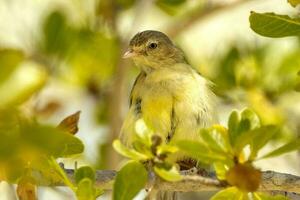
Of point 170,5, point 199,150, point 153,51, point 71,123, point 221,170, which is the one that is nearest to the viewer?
point 199,150

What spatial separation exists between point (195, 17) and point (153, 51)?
531 millimetres

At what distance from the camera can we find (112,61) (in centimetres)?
604

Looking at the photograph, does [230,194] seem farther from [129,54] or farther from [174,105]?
[129,54]

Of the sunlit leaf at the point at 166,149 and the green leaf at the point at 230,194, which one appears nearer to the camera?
the sunlit leaf at the point at 166,149

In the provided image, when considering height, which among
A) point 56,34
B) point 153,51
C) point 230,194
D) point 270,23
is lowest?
point 153,51

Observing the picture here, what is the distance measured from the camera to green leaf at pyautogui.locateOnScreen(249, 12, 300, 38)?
2.46 m

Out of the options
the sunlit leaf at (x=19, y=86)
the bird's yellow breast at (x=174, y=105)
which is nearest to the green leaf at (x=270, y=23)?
the sunlit leaf at (x=19, y=86)

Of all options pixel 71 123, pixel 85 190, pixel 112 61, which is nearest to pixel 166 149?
pixel 85 190

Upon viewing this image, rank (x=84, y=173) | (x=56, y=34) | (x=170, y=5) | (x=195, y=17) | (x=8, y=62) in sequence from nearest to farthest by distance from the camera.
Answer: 1. (x=8, y=62)
2. (x=84, y=173)
3. (x=56, y=34)
4. (x=170, y=5)
5. (x=195, y=17)

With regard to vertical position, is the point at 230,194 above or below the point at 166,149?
below

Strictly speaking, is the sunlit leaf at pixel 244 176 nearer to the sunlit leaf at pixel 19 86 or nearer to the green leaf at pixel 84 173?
the green leaf at pixel 84 173

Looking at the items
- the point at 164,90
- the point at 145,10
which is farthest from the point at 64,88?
the point at 164,90

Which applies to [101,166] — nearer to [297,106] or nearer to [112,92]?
[112,92]

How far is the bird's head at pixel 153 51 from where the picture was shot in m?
5.55
